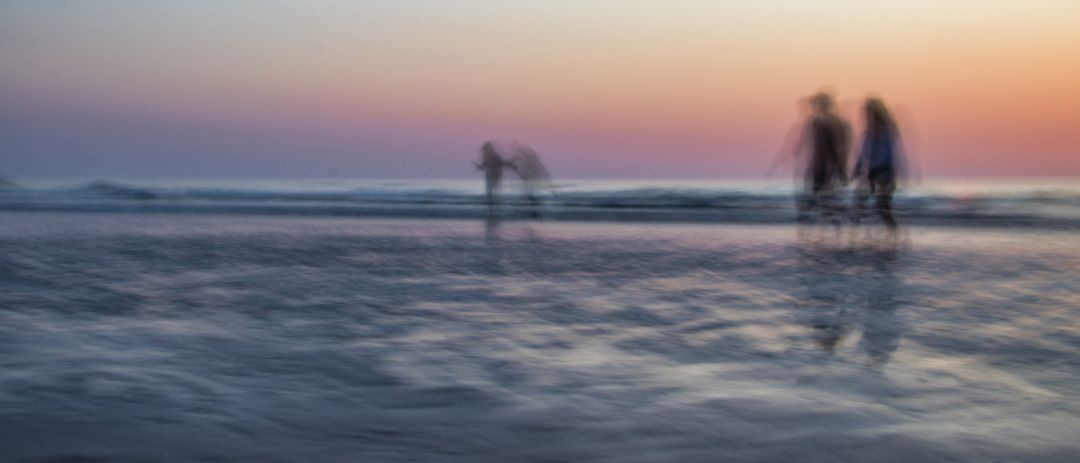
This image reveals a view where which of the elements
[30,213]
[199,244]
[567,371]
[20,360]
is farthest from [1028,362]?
[30,213]

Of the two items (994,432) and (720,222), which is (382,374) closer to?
(994,432)

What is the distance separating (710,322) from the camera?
5.32 metres

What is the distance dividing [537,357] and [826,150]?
36.8ft

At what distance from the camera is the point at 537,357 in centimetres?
423

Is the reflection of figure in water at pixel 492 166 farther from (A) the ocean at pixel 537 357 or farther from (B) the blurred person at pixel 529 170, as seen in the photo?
(A) the ocean at pixel 537 357

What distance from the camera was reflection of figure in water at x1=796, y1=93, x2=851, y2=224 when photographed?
47.3 feet

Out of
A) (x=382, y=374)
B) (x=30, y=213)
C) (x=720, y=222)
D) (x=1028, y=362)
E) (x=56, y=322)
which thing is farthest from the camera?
(x=30, y=213)

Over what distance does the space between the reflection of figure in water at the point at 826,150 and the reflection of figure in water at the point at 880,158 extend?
64 cm

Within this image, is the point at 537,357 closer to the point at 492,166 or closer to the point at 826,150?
the point at 826,150

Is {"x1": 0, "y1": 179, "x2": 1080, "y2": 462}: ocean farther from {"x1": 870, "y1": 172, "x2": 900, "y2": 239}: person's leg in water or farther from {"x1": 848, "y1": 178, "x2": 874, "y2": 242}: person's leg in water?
{"x1": 848, "y1": 178, "x2": 874, "y2": 242}: person's leg in water

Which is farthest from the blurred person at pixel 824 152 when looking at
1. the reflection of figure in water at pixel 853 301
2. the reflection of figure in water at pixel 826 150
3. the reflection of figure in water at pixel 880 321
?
the reflection of figure in water at pixel 880 321

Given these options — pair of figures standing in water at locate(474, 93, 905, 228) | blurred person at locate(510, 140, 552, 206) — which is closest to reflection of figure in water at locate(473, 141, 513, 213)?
blurred person at locate(510, 140, 552, 206)

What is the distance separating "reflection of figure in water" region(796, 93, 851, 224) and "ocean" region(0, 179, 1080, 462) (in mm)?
4617

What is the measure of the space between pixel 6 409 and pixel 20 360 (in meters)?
1.01
